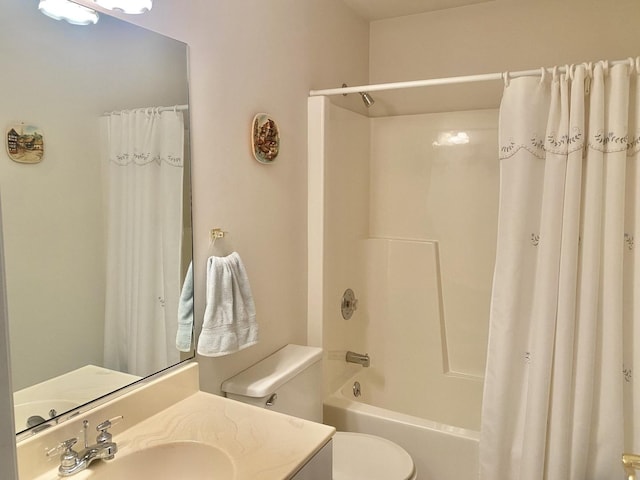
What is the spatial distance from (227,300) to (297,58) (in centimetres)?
115

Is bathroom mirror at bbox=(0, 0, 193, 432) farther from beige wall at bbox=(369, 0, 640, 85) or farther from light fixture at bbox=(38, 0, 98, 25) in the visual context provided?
beige wall at bbox=(369, 0, 640, 85)

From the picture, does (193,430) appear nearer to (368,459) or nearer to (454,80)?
(368,459)

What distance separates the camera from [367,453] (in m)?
1.90

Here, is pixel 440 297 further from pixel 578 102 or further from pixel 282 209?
pixel 578 102

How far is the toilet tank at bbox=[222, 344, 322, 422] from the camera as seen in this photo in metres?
1.69

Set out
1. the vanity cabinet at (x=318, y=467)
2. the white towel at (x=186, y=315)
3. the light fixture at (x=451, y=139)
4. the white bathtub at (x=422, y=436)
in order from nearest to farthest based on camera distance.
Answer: the vanity cabinet at (x=318, y=467) → the white towel at (x=186, y=315) → the white bathtub at (x=422, y=436) → the light fixture at (x=451, y=139)

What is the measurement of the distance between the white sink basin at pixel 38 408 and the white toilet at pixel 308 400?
61cm

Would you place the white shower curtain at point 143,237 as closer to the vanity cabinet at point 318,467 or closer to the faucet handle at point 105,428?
the faucet handle at point 105,428

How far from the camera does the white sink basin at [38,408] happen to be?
1.10 meters

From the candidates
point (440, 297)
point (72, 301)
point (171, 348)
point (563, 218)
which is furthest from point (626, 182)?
point (72, 301)

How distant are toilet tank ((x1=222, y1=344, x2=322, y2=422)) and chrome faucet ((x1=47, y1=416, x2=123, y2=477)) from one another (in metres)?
0.55

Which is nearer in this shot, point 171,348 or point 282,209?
point 171,348

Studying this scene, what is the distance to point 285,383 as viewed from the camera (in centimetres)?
182

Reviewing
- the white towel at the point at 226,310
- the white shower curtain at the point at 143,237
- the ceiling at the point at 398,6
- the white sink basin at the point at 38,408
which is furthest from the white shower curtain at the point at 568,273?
the white sink basin at the point at 38,408
